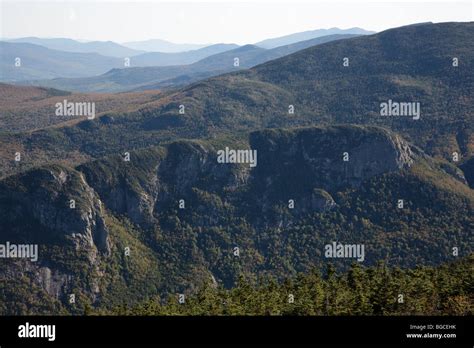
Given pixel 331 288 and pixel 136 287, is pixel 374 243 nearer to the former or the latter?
pixel 136 287

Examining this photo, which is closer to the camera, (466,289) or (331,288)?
(466,289)

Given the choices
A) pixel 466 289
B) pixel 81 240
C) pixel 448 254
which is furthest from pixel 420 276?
pixel 81 240

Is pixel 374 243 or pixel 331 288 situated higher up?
pixel 331 288
